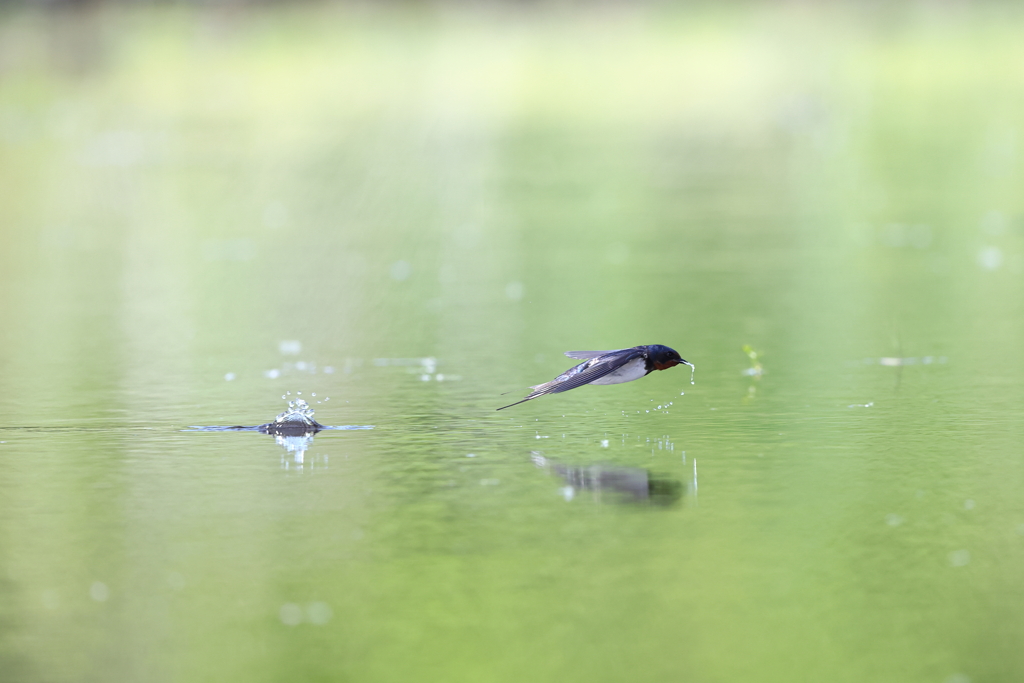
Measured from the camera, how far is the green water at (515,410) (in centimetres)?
582

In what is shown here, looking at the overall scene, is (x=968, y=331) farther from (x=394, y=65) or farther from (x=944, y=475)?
(x=394, y=65)

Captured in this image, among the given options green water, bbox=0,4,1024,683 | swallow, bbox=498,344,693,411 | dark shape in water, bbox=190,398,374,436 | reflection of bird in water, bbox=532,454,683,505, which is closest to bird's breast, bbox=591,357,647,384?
swallow, bbox=498,344,693,411

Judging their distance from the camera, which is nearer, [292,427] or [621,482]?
[621,482]

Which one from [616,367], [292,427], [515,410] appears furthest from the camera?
[515,410]

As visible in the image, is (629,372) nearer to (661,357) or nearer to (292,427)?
(661,357)

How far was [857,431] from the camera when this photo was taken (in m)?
8.65

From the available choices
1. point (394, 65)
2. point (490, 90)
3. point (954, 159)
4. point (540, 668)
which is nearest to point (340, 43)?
point (394, 65)

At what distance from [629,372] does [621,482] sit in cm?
112

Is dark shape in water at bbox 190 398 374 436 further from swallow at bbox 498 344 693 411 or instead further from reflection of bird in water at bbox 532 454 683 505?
reflection of bird in water at bbox 532 454 683 505

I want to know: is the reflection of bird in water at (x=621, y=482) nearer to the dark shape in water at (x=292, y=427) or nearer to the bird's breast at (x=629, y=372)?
the bird's breast at (x=629, y=372)

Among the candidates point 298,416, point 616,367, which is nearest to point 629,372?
point 616,367

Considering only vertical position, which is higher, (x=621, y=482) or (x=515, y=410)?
(x=515, y=410)

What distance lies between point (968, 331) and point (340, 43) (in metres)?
39.3

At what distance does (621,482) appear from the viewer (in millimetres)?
7676
